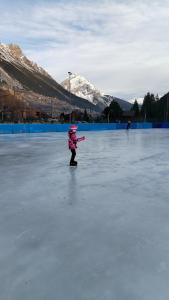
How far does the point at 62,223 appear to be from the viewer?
14.9ft

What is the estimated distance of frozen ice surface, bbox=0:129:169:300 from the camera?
2.85 metres

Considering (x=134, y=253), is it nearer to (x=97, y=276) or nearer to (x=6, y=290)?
(x=97, y=276)

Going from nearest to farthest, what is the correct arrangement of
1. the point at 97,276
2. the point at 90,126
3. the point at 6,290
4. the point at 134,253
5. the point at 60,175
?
the point at 6,290 < the point at 97,276 < the point at 134,253 < the point at 60,175 < the point at 90,126

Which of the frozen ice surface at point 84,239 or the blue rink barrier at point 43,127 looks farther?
the blue rink barrier at point 43,127

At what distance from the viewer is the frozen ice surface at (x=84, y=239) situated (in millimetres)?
2848

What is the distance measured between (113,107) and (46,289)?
90.1 m

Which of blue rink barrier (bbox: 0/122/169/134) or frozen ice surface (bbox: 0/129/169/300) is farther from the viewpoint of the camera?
blue rink barrier (bbox: 0/122/169/134)

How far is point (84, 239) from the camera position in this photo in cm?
392

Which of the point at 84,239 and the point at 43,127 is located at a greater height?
the point at 43,127

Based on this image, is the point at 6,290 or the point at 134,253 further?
the point at 134,253

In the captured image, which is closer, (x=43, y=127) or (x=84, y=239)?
(x=84, y=239)

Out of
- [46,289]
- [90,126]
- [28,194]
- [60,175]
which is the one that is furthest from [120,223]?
[90,126]

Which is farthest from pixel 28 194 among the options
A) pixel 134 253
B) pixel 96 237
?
pixel 134 253

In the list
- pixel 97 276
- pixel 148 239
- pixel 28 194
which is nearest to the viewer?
pixel 97 276
